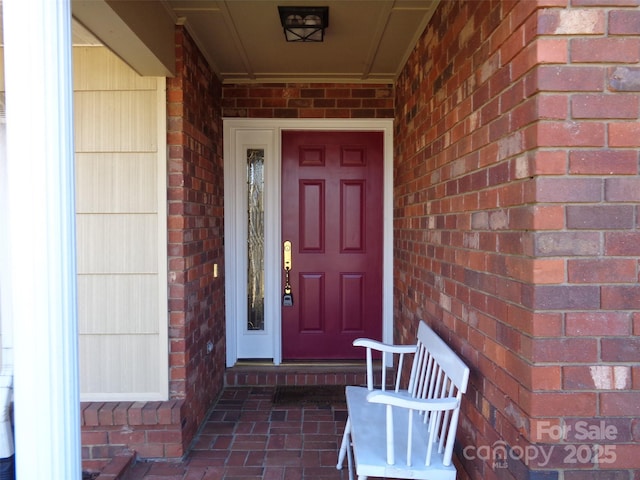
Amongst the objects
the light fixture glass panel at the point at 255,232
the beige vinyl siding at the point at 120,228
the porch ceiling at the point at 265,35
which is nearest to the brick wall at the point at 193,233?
the beige vinyl siding at the point at 120,228

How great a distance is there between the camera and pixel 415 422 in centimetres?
201

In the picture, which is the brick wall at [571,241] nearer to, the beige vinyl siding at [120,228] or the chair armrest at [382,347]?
the chair armrest at [382,347]

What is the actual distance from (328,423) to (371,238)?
150cm

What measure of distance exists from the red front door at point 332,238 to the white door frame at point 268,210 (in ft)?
0.26

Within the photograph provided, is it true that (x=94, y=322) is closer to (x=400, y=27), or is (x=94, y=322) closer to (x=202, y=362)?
(x=202, y=362)

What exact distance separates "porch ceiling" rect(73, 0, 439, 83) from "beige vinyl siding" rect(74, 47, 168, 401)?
281 millimetres

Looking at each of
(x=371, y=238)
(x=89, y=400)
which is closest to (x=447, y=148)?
(x=371, y=238)

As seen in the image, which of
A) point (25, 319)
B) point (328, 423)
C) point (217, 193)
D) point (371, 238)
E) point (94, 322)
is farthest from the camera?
point (371, 238)

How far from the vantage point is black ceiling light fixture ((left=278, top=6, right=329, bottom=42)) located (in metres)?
2.35

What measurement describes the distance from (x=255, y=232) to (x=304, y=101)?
115 centimetres

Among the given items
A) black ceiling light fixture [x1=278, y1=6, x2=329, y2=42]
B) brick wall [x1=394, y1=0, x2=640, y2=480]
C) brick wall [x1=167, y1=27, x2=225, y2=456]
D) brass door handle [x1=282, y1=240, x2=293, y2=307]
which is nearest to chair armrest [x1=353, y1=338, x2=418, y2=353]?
brick wall [x1=394, y1=0, x2=640, y2=480]

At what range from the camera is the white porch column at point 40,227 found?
114cm

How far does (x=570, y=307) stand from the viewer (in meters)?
1.23

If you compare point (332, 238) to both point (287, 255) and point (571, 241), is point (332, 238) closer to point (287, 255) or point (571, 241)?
point (287, 255)
